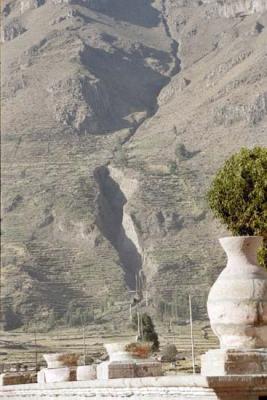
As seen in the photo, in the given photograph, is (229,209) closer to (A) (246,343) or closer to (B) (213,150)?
(A) (246,343)

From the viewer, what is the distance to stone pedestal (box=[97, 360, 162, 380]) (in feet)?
49.8

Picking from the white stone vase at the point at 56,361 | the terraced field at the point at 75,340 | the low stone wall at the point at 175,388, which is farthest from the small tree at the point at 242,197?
the terraced field at the point at 75,340

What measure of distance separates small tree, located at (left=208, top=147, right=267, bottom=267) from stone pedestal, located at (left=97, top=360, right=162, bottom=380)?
3136mm

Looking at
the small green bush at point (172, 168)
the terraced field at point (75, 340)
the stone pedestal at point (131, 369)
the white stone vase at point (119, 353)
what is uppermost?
the small green bush at point (172, 168)

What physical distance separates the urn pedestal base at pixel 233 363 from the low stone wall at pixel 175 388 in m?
0.15

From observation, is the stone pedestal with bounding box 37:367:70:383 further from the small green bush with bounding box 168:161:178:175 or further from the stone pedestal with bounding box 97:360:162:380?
the small green bush with bounding box 168:161:178:175

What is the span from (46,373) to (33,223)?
168176 millimetres

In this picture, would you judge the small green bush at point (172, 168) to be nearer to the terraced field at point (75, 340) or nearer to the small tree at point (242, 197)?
the terraced field at point (75, 340)

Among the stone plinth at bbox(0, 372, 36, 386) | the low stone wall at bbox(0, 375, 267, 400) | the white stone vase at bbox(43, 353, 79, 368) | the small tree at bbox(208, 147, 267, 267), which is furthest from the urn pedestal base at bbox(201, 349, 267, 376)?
the stone plinth at bbox(0, 372, 36, 386)

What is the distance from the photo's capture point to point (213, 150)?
194125 millimetres

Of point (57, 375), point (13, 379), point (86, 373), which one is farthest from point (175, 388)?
point (13, 379)

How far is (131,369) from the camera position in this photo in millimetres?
15211

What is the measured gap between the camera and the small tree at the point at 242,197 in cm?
1781

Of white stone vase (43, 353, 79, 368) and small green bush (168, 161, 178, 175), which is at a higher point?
small green bush (168, 161, 178, 175)
